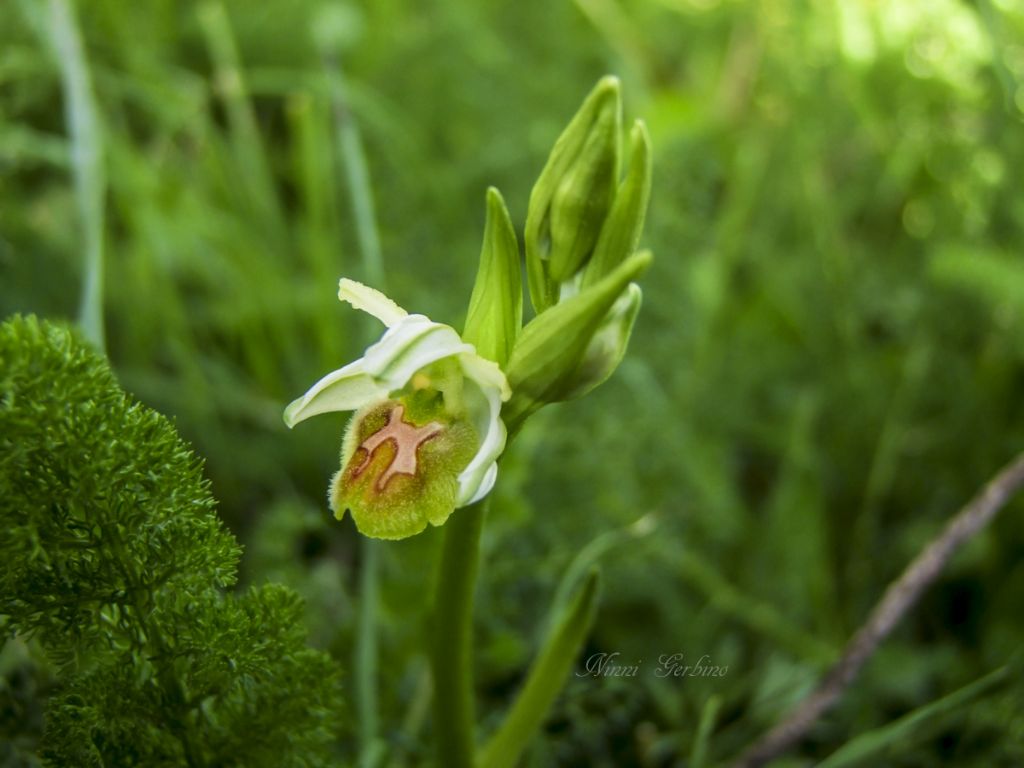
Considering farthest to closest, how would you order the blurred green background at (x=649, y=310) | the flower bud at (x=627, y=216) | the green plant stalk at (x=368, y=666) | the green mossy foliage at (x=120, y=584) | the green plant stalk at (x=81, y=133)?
the green plant stalk at (x=81, y=133) < the blurred green background at (x=649, y=310) < the green plant stalk at (x=368, y=666) < the flower bud at (x=627, y=216) < the green mossy foliage at (x=120, y=584)

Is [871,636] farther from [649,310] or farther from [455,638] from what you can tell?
[649,310]

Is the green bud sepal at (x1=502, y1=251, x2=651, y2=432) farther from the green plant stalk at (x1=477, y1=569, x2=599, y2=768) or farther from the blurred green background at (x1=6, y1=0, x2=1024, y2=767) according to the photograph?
the blurred green background at (x1=6, y1=0, x2=1024, y2=767)

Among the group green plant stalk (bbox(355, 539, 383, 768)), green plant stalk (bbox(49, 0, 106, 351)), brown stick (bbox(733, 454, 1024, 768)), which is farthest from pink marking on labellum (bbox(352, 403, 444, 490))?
green plant stalk (bbox(49, 0, 106, 351))

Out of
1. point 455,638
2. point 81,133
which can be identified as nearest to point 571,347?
point 455,638

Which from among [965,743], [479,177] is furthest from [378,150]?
[965,743]

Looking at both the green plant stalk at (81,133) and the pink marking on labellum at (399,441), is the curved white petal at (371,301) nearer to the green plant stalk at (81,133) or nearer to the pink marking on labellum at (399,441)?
the pink marking on labellum at (399,441)

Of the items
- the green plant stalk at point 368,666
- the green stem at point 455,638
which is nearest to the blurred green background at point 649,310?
the green plant stalk at point 368,666

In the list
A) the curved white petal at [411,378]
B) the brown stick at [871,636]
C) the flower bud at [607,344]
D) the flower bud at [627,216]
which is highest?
the flower bud at [627,216]
